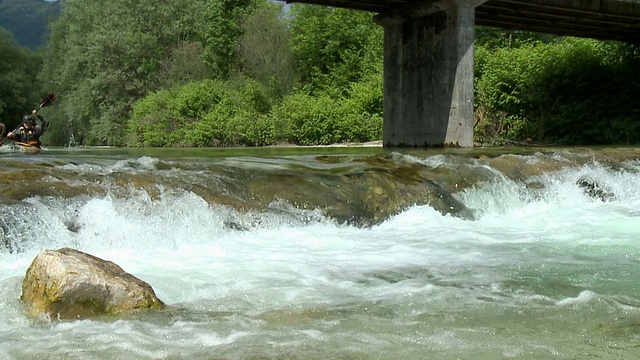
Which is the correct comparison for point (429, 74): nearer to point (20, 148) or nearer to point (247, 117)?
point (20, 148)

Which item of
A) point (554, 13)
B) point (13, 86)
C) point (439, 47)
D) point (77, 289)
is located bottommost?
point (77, 289)

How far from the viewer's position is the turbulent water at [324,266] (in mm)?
4066

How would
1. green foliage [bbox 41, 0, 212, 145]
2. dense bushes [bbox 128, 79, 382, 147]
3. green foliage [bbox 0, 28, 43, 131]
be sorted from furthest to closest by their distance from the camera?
green foliage [bbox 0, 28, 43, 131]
green foliage [bbox 41, 0, 212, 145]
dense bushes [bbox 128, 79, 382, 147]

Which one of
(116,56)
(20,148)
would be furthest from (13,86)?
(20,148)

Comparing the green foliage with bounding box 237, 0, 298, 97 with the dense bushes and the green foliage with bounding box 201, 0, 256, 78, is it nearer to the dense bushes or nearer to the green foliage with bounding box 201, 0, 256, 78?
the green foliage with bounding box 201, 0, 256, 78

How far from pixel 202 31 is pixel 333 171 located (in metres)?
40.7

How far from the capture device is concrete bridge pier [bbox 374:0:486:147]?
21109mm

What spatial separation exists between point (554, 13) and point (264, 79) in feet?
72.8

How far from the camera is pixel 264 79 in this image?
138ft

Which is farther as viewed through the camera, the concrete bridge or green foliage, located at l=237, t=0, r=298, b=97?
green foliage, located at l=237, t=0, r=298, b=97

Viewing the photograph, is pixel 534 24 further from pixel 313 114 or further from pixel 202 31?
pixel 202 31

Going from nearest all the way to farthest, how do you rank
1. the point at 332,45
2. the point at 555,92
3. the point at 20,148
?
the point at 20,148
the point at 555,92
the point at 332,45

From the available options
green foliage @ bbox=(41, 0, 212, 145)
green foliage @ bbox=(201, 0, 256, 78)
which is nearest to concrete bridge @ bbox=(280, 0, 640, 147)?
green foliage @ bbox=(201, 0, 256, 78)

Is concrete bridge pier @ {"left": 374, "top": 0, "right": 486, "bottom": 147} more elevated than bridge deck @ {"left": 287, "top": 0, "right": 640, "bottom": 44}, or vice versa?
bridge deck @ {"left": 287, "top": 0, "right": 640, "bottom": 44}
